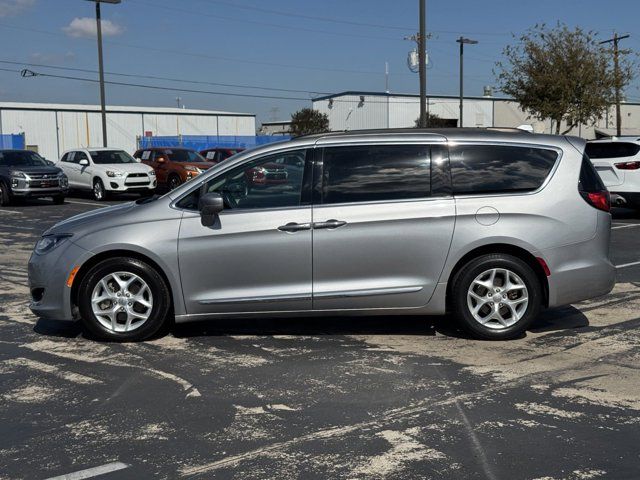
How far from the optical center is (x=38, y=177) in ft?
71.7

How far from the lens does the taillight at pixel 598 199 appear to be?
640cm

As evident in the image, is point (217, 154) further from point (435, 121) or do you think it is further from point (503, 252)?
point (435, 121)

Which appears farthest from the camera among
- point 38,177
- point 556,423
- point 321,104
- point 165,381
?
point 321,104

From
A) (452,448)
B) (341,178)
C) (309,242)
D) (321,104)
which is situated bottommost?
(452,448)

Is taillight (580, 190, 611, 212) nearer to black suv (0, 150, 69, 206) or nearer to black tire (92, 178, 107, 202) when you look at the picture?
black suv (0, 150, 69, 206)

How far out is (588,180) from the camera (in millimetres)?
6477

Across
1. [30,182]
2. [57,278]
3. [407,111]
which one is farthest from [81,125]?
[57,278]

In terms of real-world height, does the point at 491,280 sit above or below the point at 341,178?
below

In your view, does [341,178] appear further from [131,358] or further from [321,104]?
[321,104]

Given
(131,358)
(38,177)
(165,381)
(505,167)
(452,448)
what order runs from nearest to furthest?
(452,448) < (165,381) < (131,358) < (505,167) < (38,177)

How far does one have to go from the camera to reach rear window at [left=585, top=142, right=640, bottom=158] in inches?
611

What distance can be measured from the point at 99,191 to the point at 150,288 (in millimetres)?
18820

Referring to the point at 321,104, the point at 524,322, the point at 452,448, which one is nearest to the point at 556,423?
the point at 452,448

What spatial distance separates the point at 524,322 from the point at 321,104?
74259 millimetres
